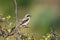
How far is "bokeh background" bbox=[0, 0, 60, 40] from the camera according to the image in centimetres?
806

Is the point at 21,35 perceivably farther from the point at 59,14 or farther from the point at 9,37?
the point at 59,14

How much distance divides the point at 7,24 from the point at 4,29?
0.38 feet

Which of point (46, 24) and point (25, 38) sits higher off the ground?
point (25, 38)

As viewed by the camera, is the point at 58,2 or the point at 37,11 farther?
the point at 58,2

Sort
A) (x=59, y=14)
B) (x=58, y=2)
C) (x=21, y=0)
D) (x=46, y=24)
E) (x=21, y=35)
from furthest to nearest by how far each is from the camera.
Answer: (x=58, y=2) < (x=21, y=0) < (x=59, y=14) < (x=46, y=24) < (x=21, y=35)

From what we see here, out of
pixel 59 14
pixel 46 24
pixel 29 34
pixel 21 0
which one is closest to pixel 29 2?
pixel 21 0

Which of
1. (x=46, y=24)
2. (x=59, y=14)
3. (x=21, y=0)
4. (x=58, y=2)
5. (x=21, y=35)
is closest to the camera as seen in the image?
(x=21, y=35)

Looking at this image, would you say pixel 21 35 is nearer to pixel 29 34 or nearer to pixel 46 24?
pixel 29 34

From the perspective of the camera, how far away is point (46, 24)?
315 inches

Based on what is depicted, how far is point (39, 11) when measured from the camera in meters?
9.71

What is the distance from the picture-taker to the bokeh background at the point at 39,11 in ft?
26.4

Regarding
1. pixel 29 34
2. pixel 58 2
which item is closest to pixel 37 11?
pixel 58 2

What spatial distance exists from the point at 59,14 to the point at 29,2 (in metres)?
1.36

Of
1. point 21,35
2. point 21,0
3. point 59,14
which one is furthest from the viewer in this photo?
point 21,0
